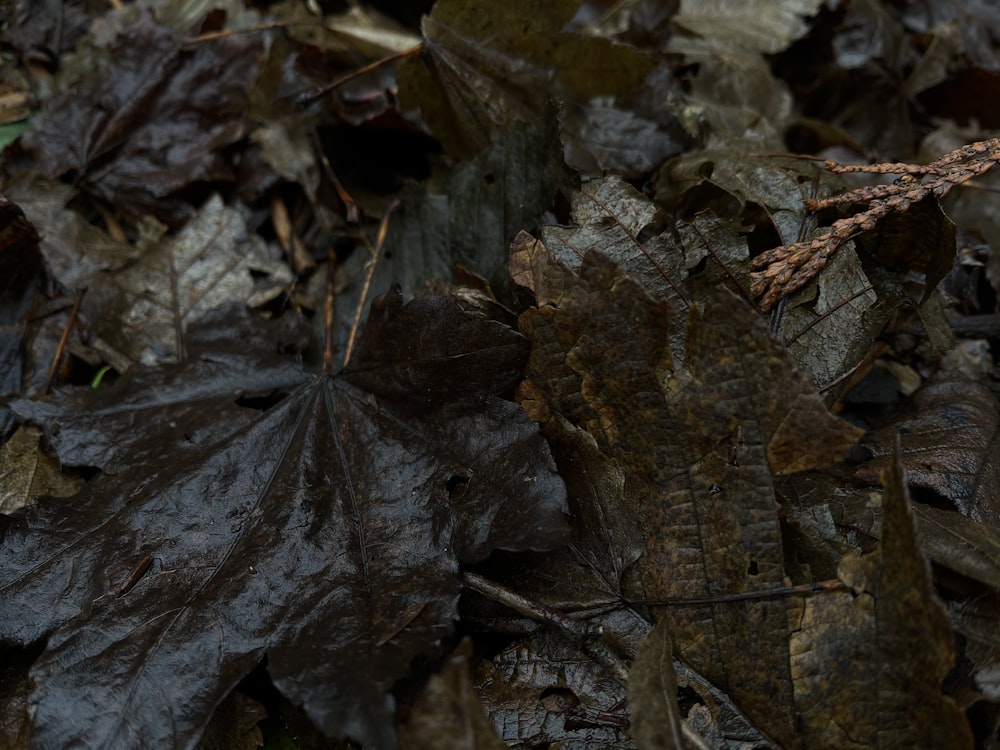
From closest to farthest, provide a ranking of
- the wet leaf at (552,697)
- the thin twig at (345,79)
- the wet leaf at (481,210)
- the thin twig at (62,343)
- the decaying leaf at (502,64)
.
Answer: the wet leaf at (552,697), the wet leaf at (481,210), the thin twig at (62,343), the decaying leaf at (502,64), the thin twig at (345,79)

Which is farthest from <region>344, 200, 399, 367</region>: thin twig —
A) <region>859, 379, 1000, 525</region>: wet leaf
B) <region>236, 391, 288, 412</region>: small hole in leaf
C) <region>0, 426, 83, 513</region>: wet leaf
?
<region>859, 379, 1000, 525</region>: wet leaf

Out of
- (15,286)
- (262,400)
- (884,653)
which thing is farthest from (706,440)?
(15,286)

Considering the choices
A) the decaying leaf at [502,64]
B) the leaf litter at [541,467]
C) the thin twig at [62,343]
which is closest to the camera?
the leaf litter at [541,467]

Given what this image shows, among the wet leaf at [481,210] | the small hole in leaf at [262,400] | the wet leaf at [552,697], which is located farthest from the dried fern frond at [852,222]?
the small hole in leaf at [262,400]

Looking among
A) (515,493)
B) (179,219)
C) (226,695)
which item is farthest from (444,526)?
(179,219)

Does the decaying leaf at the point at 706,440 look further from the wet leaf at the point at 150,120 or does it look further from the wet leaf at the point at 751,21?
the wet leaf at the point at 751,21

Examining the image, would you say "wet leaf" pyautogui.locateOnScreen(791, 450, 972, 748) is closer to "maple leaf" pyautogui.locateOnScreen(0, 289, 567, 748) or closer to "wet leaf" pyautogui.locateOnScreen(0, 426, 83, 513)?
"maple leaf" pyautogui.locateOnScreen(0, 289, 567, 748)

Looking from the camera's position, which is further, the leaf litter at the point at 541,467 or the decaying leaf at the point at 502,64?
the decaying leaf at the point at 502,64
